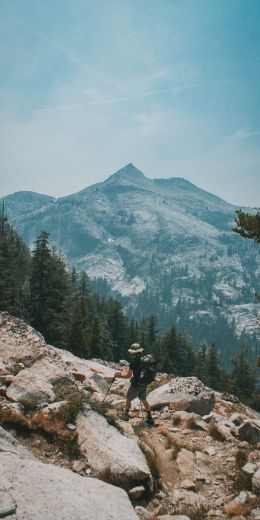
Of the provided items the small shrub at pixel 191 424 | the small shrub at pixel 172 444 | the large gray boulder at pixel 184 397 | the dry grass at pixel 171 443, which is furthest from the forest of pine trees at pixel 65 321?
the small shrub at pixel 172 444

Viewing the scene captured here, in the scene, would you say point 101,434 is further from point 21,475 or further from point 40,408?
point 21,475

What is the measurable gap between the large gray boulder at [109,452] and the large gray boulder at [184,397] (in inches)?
218

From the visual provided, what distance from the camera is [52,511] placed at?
196 inches

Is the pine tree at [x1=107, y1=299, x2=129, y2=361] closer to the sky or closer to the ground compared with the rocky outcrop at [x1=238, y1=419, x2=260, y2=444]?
closer to the ground

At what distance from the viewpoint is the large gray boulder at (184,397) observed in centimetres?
1474

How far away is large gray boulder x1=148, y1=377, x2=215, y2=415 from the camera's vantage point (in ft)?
48.4

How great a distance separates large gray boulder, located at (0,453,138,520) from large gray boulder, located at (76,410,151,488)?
3.78 feet

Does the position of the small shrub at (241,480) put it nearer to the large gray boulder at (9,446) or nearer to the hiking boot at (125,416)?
the hiking boot at (125,416)

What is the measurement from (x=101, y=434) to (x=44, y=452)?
5.03 feet

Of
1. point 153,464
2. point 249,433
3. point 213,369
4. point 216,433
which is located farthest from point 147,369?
point 213,369

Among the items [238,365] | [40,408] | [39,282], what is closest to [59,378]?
[40,408]

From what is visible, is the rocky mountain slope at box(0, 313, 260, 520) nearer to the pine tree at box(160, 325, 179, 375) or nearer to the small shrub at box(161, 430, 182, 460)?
the small shrub at box(161, 430, 182, 460)

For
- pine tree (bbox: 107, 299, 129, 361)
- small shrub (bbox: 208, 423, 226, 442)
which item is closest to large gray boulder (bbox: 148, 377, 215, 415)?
small shrub (bbox: 208, 423, 226, 442)

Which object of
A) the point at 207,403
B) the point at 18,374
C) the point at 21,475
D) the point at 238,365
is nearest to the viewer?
the point at 21,475
